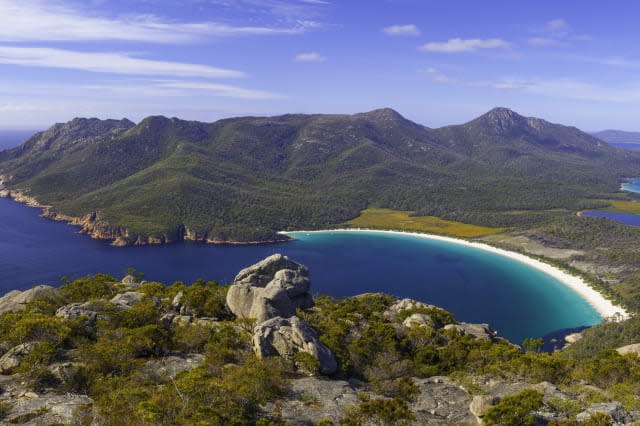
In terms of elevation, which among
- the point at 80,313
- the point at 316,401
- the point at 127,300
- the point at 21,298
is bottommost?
the point at 316,401

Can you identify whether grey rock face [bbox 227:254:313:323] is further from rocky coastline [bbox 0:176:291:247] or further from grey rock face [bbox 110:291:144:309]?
rocky coastline [bbox 0:176:291:247]

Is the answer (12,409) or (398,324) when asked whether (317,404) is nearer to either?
(12,409)

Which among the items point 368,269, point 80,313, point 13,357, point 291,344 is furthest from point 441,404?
point 368,269

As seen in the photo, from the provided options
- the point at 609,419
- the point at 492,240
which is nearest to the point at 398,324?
the point at 609,419

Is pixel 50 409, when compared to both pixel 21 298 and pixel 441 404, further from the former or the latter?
pixel 21 298

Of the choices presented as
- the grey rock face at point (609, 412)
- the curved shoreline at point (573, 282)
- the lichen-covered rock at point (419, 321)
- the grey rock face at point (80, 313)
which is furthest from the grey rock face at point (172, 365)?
the curved shoreline at point (573, 282)

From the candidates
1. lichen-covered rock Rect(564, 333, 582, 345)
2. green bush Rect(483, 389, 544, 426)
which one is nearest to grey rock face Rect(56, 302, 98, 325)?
green bush Rect(483, 389, 544, 426)

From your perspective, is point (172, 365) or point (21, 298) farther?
point (21, 298)
